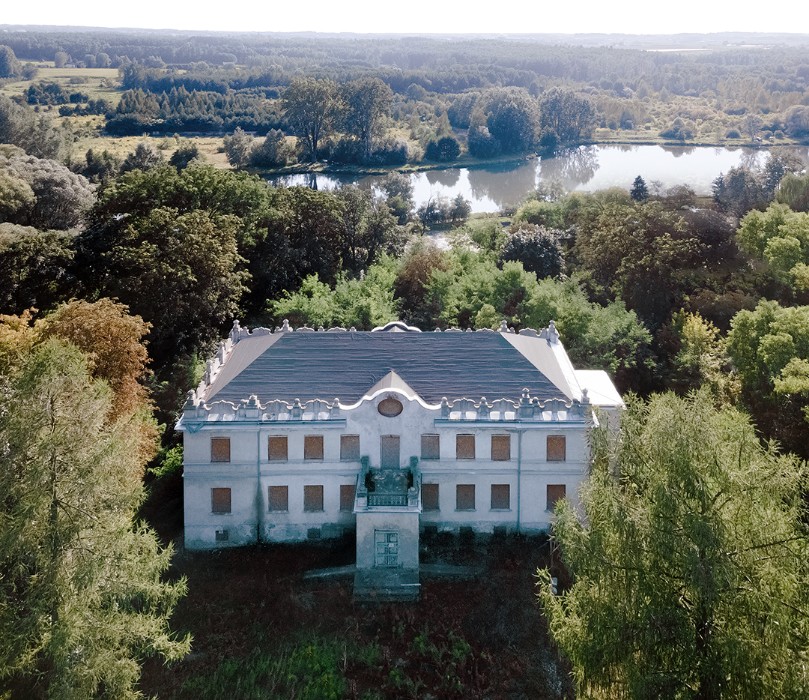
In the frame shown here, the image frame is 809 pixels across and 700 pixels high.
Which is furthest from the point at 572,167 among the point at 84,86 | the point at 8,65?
the point at 8,65

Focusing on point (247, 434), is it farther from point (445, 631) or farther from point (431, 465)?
point (445, 631)

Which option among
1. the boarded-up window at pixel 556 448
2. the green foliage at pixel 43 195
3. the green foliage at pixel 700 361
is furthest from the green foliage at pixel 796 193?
the green foliage at pixel 43 195

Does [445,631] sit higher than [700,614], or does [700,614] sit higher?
[700,614]

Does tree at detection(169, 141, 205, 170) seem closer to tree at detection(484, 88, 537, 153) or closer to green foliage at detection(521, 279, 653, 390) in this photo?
tree at detection(484, 88, 537, 153)

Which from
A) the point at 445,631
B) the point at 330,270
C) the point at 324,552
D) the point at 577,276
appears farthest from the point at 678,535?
the point at 330,270

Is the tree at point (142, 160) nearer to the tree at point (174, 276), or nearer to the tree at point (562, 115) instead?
the tree at point (174, 276)

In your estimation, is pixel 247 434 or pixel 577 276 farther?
pixel 577 276

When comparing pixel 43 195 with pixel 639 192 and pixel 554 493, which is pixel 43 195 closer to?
pixel 554 493

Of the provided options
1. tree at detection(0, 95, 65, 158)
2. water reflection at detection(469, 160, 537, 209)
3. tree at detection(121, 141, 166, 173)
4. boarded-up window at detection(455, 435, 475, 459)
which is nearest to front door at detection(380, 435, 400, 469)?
boarded-up window at detection(455, 435, 475, 459)
